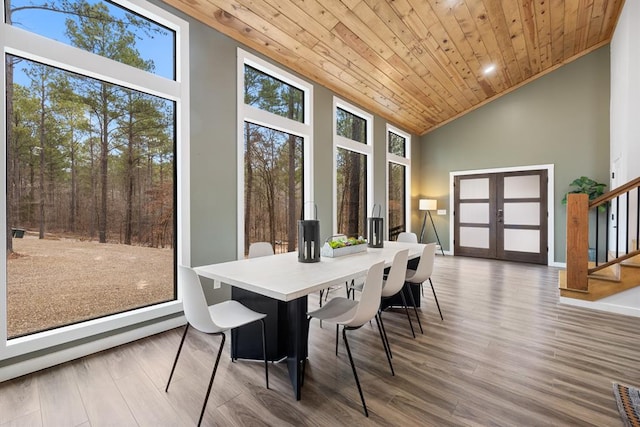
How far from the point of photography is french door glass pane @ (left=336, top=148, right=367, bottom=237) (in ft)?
16.8

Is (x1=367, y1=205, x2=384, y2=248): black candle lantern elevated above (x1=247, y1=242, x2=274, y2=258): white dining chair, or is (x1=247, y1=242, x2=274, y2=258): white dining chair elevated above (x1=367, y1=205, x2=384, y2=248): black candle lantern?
(x1=367, y1=205, x2=384, y2=248): black candle lantern

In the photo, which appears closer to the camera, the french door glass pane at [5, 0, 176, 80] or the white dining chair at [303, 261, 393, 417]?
the white dining chair at [303, 261, 393, 417]

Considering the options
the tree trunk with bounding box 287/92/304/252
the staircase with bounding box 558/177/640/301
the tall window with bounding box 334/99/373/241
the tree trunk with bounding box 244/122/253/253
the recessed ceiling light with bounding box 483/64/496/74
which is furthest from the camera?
the recessed ceiling light with bounding box 483/64/496/74

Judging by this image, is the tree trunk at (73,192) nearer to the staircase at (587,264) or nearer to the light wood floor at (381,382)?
the light wood floor at (381,382)

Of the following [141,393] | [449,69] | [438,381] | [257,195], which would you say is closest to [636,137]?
[449,69]

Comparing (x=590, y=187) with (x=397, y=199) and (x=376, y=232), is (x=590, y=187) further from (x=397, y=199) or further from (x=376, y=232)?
(x=376, y=232)

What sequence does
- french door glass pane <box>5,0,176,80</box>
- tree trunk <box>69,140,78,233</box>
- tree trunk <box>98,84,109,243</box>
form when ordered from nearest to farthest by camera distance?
french door glass pane <box>5,0,176,80</box>, tree trunk <box>69,140,78,233</box>, tree trunk <box>98,84,109,243</box>

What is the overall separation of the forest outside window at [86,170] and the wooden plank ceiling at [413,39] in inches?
32.1

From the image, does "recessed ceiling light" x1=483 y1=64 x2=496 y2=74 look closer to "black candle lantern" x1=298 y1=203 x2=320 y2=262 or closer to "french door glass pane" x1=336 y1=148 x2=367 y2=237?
"french door glass pane" x1=336 y1=148 x2=367 y2=237

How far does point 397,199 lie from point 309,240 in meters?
4.95

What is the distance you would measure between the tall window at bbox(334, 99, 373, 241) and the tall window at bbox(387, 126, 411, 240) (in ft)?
2.65

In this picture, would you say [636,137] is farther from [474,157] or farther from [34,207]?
[34,207]

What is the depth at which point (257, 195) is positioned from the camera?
3.76 m

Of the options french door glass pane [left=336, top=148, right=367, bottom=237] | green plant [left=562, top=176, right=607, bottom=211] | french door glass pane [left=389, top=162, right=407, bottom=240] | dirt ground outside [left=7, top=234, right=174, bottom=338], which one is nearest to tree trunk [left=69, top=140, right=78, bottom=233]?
dirt ground outside [left=7, top=234, right=174, bottom=338]
